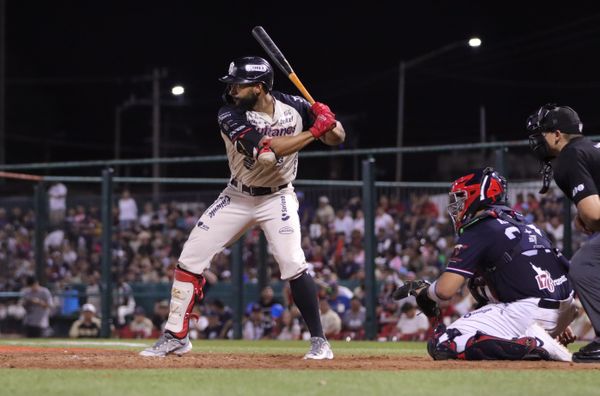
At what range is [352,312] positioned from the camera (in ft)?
44.1

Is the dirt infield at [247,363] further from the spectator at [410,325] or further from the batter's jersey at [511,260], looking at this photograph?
the spectator at [410,325]

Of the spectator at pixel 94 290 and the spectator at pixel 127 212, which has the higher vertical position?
the spectator at pixel 127 212

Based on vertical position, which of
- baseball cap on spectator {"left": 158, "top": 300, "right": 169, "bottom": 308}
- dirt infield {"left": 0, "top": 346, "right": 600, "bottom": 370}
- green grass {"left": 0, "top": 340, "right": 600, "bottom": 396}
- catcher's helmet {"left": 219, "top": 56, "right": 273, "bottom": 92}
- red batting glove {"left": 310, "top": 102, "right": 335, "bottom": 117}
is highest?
catcher's helmet {"left": 219, "top": 56, "right": 273, "bottom": 92}

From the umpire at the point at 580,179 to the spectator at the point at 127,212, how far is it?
9.10 metres

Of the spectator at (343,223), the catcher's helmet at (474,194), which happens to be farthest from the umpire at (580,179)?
the spectator at (343,223)

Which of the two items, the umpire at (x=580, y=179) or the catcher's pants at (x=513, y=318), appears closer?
the umpire at (x=580, y=179)

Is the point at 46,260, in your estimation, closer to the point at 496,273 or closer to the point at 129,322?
the point at 129,322

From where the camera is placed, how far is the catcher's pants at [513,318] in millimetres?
6824

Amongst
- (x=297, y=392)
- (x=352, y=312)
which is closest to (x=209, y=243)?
(x=297, y=392)

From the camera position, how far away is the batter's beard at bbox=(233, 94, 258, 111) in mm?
7449

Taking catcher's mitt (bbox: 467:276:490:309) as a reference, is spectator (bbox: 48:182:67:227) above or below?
above

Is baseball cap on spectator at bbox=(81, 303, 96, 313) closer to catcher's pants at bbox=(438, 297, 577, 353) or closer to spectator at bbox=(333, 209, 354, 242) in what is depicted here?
spectator at bbox=(333, 209, 354, 242)

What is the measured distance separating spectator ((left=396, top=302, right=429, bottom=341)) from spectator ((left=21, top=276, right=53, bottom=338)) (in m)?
5.41

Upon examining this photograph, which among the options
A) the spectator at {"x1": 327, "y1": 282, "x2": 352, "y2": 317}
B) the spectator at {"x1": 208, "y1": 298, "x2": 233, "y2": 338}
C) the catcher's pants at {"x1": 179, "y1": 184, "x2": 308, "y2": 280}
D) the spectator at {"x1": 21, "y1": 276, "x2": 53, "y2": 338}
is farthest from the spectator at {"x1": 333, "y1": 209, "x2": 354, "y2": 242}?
the catcher's pants at {"x1": 179, "y1": 184, "x2": 308, "y2": 280}
